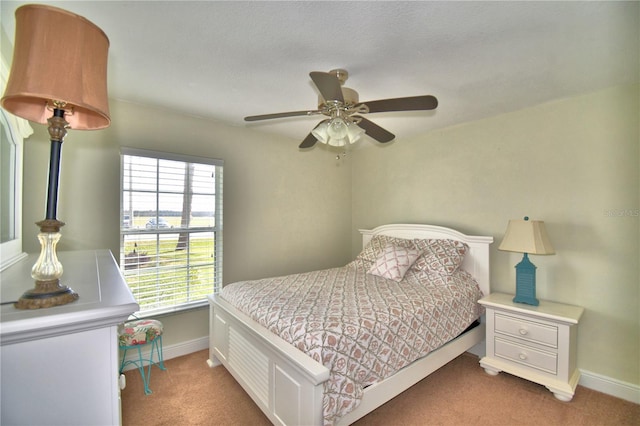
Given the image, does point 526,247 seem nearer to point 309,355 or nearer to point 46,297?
point 309,355

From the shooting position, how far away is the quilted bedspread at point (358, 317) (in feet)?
5.17

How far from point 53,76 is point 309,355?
1533 millimetres

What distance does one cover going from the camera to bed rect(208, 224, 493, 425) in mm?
1511

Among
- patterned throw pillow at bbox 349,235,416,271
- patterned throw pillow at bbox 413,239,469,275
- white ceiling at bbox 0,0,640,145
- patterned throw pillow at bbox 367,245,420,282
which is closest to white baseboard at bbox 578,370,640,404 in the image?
patterned throw pillow at bbox 413,239,469,275

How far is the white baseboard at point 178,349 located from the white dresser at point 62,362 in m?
2.33

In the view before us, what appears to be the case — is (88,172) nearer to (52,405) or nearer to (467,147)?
(52,405)

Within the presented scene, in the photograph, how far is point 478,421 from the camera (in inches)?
76.8

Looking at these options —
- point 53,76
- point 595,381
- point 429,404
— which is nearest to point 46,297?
point 53,76

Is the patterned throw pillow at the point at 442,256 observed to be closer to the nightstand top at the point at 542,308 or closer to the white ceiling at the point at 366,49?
the nightstand top at the point at 542,308

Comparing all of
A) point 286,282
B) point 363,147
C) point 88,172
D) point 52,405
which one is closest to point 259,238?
point 286,282

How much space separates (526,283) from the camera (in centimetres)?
249

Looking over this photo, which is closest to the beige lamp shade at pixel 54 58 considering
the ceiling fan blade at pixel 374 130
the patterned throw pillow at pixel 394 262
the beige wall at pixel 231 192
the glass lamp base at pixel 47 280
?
the glass lamp base at pixel 47 280

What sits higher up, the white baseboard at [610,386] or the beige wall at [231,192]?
the beige wall at [231,192]

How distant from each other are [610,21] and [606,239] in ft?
5.41
